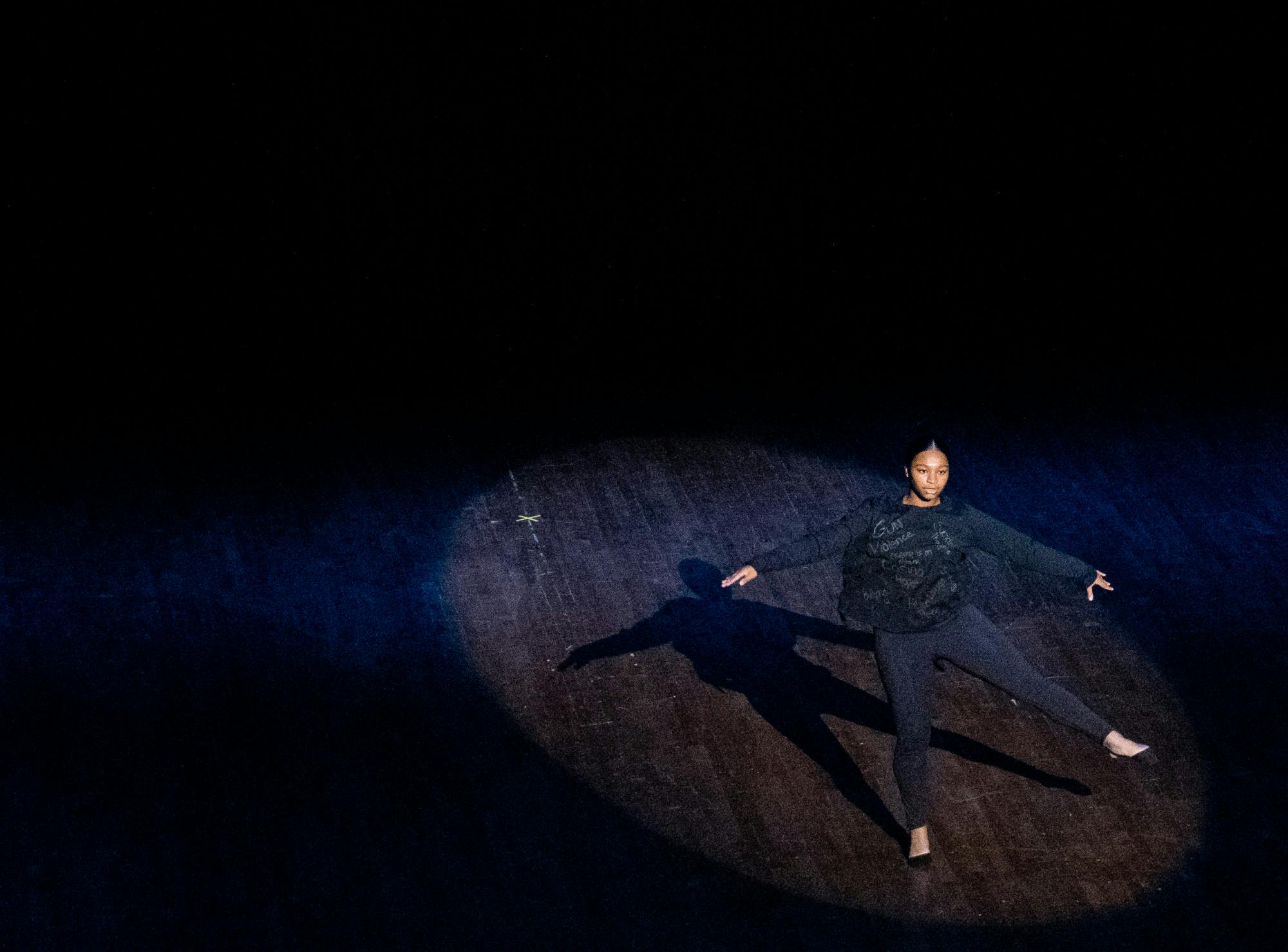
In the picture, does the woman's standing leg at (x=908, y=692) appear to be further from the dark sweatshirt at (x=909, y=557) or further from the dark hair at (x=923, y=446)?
the dark hair at (x=923, y=446)

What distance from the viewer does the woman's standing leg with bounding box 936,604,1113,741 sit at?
502cm

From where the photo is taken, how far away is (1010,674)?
5031 mm

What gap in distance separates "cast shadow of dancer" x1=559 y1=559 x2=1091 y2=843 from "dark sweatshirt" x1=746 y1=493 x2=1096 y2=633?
3.61 feet

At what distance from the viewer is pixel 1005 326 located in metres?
10.1

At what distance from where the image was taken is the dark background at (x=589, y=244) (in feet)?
27.3

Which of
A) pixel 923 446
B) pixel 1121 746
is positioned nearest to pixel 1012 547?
pixel 923 446

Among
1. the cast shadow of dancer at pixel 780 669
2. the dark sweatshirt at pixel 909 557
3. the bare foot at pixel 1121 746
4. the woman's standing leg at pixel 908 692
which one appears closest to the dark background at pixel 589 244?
the cast shadow of dancer at pixel 780 669

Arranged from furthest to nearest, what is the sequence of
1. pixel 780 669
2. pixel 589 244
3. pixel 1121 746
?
pixel 589 244
pixel 780 669
pixel 1121 746

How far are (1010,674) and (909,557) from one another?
0.66m

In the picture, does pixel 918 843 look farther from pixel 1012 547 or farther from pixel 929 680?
pixel 1012 547

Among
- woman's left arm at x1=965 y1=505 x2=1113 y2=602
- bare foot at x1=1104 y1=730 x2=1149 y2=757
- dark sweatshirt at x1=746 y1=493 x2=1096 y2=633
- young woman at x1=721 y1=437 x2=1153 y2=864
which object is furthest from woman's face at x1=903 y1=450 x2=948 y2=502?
bare foot at x1=1104 y1=730 x2=1149 y2=757

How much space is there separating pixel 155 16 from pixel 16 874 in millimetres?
5986

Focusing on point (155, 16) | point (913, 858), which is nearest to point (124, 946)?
point (913, 858)

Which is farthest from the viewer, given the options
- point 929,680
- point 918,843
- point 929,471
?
point 918,843
